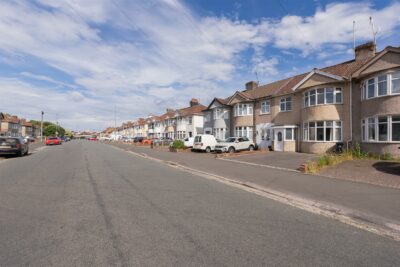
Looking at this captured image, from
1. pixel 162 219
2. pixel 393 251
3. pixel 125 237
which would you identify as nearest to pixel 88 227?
pixel 125 237

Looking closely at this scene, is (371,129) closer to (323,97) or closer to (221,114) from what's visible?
(323,97)

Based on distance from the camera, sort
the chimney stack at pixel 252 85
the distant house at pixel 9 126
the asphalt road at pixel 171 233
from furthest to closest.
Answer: the distant house at pixel 9 126 → the chimney stack at pixel 252 85 → the asphalt road at pixel 171 233

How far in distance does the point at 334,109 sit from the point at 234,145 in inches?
384

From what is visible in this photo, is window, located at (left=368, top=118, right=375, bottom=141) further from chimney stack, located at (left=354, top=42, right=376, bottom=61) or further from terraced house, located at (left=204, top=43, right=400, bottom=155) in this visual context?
chimney stack, located at (left=354, top=42, right=376, bottom=61)

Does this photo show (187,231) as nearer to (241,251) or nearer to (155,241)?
(155,241)

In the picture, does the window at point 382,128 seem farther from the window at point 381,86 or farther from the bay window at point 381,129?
the window at point 381,86

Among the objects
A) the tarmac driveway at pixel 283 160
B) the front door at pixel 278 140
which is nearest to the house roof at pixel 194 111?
the front door at pixel 278 140

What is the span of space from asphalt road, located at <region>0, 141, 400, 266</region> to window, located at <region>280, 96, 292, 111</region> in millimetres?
20909

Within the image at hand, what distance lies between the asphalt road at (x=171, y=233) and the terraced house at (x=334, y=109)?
14664 millimetres

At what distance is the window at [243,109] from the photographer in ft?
107

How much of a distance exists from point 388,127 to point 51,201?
62.5ft

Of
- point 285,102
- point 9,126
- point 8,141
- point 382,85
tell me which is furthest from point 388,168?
point 9,126

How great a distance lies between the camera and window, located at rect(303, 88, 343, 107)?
22.1 metres

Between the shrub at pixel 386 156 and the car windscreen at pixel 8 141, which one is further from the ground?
the car windscreen at pixel 8 141
